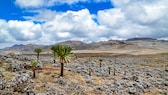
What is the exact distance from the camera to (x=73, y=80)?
67.4m

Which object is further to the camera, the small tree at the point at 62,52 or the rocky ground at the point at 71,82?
the small tree at the point at 62,52

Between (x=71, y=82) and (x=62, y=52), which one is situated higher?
(x=62, y=52)

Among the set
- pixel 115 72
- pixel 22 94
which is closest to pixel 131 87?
pixel 115 72

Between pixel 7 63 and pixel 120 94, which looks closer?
pixel 120 94

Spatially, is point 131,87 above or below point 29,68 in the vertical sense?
below

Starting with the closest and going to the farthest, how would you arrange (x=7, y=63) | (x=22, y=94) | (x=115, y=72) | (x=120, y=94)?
(x=22, y=94)
(x=120, y=94)
(x=7, y=63)
(x=115, y=72)

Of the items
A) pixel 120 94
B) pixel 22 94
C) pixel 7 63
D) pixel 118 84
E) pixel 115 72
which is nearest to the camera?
pixel 22 94

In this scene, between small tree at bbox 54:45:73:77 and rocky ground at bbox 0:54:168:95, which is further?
small tree at bbox 54:45:73:77

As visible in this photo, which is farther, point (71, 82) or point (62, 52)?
point (62, 52)

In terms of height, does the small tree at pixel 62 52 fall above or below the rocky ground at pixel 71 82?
above

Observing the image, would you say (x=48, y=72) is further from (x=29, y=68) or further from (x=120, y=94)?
(x=120, y=94)

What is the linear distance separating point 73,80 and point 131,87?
1394 cm

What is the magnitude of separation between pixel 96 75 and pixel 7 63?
74.8ft

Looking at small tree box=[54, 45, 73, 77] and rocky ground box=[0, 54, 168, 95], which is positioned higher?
small tree box=[54, 45, 73, 77]
